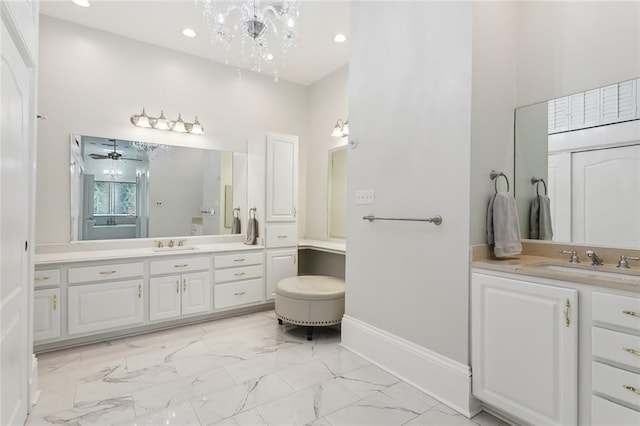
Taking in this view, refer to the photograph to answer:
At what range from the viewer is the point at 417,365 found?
2.16 m

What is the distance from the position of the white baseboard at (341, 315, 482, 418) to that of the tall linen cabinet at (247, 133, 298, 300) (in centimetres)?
135

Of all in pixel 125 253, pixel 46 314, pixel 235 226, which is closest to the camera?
pixel 46 314

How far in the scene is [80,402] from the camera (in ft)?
6.48

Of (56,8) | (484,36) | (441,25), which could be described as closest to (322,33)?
(441,25)

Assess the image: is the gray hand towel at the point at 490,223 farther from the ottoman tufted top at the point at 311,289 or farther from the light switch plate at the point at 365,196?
the ottoman tufted top at the point at 311,289

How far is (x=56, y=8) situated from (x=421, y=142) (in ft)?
11.2

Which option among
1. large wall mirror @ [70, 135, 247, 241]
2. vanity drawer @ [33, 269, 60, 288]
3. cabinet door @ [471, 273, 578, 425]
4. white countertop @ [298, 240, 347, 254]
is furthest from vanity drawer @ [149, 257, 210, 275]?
cabinet door @ [471, 273, 578, 425]

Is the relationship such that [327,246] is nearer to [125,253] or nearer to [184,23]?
[125,253]

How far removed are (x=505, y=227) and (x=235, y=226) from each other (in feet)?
10.0

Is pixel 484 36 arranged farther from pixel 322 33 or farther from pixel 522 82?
pixel 322 33

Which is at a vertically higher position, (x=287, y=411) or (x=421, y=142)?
(x=421, y=142)

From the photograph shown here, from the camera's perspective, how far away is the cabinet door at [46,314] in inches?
100

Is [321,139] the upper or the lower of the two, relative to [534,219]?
upper

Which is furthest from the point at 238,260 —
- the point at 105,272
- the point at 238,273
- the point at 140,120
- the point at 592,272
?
the point at 592,272
